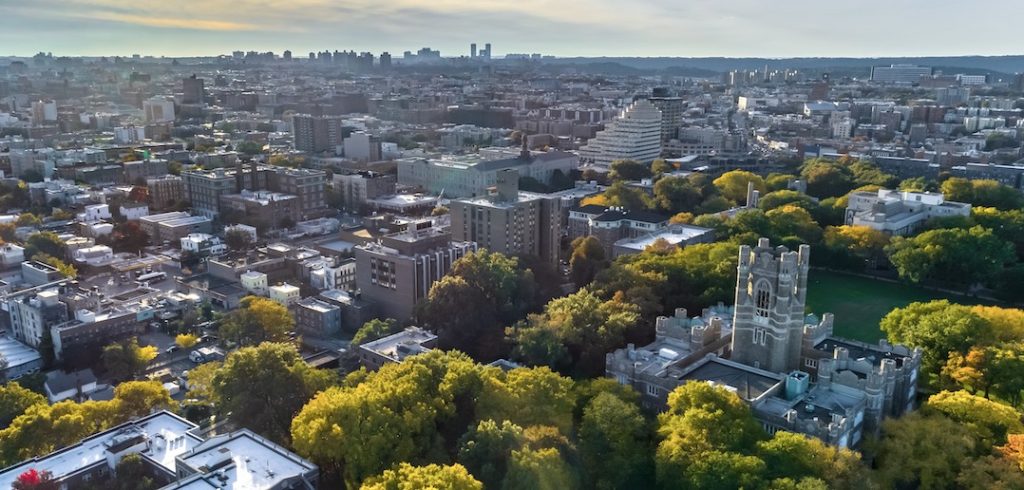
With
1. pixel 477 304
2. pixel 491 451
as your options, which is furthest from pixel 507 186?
pixel 491 451

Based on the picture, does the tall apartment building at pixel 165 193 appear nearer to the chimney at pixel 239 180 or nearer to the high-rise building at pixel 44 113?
the chimney at pixel 239 180

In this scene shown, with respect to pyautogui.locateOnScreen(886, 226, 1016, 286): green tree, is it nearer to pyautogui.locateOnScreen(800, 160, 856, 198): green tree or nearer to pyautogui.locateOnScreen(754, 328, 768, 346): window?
pyautogui.locateOnScreen(754, 328, 768, 346): window

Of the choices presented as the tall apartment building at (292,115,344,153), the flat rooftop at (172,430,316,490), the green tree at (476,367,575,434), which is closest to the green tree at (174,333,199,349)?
the flat rooftop at (172,430,316,490)

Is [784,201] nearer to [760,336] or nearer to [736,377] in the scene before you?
[760,336]

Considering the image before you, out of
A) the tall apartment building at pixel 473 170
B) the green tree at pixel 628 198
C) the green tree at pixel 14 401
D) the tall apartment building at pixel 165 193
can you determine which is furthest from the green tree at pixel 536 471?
the tall apartment building at pixel 165 193

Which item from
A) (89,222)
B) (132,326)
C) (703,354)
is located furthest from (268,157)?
(703,354)

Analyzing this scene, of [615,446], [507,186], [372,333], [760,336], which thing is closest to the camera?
[615,446]

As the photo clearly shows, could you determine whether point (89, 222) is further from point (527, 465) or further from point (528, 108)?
point (528, 108)
